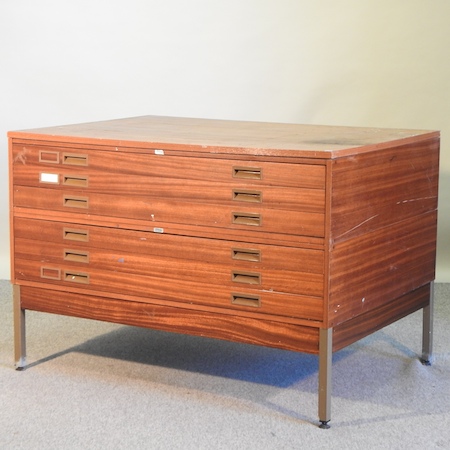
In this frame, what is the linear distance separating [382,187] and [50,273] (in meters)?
0.91

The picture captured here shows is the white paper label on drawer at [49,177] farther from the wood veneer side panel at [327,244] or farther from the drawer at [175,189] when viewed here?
the wood veneer side panel at [327,244]

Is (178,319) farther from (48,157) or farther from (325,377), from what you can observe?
(48,157)

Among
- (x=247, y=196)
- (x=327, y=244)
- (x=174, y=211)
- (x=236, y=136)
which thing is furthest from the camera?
(x=236, y=136)

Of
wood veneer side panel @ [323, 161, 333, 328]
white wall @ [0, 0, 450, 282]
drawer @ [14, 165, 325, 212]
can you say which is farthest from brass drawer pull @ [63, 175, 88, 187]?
white wall @ [0, 0, 450, 282]

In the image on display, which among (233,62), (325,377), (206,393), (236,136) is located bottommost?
(206,393)

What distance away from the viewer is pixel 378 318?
3.03m

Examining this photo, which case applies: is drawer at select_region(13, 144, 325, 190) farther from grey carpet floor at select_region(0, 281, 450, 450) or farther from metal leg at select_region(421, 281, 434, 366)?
metal leg at select_region(421, 281, 434, 366)

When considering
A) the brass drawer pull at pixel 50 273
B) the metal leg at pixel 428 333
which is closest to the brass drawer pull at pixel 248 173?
the brass drawer pull at pixel 50 273

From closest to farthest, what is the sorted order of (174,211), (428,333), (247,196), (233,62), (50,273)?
1. (247,196)
2. (174,211)
3. (50,273)
4. (428,333)
5. (233,62)

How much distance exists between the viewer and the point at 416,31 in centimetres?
408

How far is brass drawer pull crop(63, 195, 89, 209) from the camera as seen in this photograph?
122 inches

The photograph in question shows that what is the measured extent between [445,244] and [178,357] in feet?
4.39

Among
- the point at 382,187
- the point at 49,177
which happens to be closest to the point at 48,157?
the point at 49,177

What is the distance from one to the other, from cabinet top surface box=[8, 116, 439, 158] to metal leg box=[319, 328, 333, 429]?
435mm
